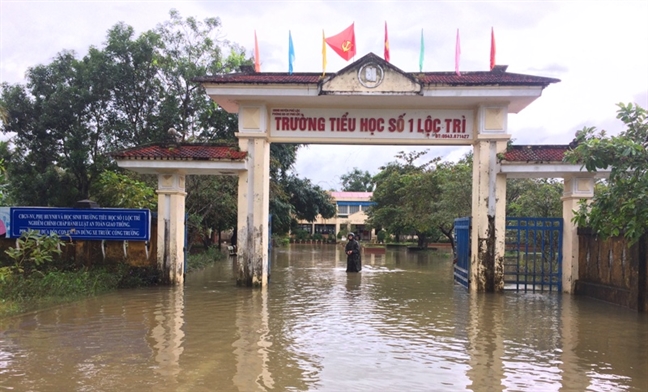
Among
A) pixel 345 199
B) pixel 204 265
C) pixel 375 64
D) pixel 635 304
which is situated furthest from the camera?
pixel 345 199

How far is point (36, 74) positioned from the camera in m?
24.6

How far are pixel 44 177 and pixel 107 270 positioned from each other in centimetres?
1409

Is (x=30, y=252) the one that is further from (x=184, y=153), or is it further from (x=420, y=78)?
(x=420, y=78)

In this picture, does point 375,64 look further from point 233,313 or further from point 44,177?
point 44,177

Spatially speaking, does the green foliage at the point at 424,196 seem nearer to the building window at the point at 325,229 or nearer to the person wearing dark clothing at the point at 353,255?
the person wearing dark clothing at the point at 353,255

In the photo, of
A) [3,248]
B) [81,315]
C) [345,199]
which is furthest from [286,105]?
[345,199]

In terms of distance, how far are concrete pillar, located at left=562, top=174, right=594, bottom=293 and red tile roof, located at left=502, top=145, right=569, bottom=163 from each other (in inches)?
31.8

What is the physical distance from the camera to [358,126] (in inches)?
539

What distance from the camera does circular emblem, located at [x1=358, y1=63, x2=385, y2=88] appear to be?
12.6 m

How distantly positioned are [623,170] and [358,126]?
6.53 meters

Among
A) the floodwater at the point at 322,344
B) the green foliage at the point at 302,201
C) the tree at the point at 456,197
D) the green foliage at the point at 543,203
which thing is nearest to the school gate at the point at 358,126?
the floodwater at the point at 322,344

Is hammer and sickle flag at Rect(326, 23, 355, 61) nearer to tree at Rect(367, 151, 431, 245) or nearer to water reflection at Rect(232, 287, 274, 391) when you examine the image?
water reflection at Rect(232, 287, 274, 391)

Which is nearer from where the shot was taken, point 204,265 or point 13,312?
point 13,312

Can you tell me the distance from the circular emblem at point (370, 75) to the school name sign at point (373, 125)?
1.17 m
